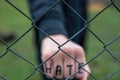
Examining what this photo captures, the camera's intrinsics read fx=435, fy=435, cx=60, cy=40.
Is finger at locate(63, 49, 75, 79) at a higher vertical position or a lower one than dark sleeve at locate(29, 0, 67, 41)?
lower

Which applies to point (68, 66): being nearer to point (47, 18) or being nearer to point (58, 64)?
point (58, 64)

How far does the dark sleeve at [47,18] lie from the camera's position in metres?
1.51

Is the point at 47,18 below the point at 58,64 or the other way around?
the other way around

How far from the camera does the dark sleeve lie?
4.96ft

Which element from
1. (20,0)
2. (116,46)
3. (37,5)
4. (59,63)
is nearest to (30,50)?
(116,46)

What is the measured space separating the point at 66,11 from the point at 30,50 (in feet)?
6.74

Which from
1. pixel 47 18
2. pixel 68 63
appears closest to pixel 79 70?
pixel 68 63

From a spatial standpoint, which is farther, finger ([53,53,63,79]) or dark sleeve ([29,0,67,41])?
dark sleeve ([29,0,67,41])

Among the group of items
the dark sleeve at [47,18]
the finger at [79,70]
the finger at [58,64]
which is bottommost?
the finger at [58,64]

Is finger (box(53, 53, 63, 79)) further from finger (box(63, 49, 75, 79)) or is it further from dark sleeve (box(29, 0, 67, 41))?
dark sleeve (box(29, 0, 67, 41))

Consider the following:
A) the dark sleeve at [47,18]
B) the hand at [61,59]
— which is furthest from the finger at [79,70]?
the dark sleeve at [47,18]

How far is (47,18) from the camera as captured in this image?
61.4 inches

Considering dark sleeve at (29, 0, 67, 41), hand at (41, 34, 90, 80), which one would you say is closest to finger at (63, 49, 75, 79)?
hand at (41, 34, 90, 80)

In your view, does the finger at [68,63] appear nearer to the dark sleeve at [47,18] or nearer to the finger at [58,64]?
the finger at [58,64]
